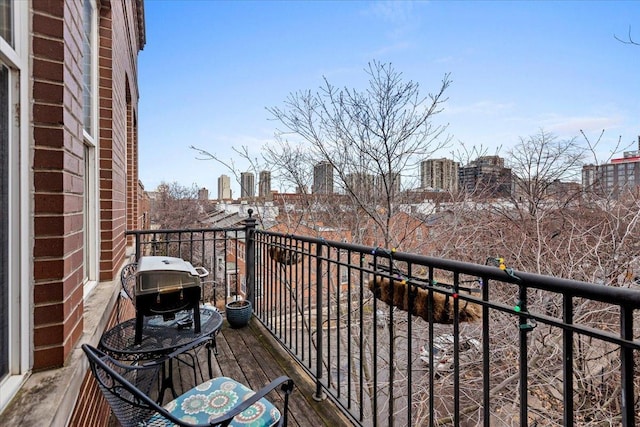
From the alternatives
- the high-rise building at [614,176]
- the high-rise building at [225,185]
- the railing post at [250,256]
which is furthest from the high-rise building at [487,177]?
the high-rise building at [225,185]

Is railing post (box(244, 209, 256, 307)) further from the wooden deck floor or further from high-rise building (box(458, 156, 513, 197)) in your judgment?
high-rise building (box(458, 156, 513, 197))

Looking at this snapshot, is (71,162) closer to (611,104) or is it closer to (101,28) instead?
(101,28)

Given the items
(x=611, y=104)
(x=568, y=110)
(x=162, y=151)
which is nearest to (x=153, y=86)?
(x=162, y=151)

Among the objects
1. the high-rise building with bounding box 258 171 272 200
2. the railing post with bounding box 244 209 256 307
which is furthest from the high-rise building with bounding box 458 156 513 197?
the railing post with bounding box 244 209 256 307

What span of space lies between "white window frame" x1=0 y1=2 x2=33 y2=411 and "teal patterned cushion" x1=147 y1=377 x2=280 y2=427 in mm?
553

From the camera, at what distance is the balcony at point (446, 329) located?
3.10ft

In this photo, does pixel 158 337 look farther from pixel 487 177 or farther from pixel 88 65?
pixel 487 177

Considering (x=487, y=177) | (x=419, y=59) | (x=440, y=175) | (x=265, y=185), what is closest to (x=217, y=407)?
(x=440, y=175)

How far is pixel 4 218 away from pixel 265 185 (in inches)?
276

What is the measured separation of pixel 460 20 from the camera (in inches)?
328

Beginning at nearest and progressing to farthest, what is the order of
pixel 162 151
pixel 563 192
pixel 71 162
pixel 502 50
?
pixel 71 162, pixel 563 192, pixel 502 50, pixel 162 151

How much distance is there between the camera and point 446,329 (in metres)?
6.71

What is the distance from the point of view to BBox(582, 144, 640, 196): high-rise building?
5.03 metres

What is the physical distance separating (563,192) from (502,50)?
13.7ft
